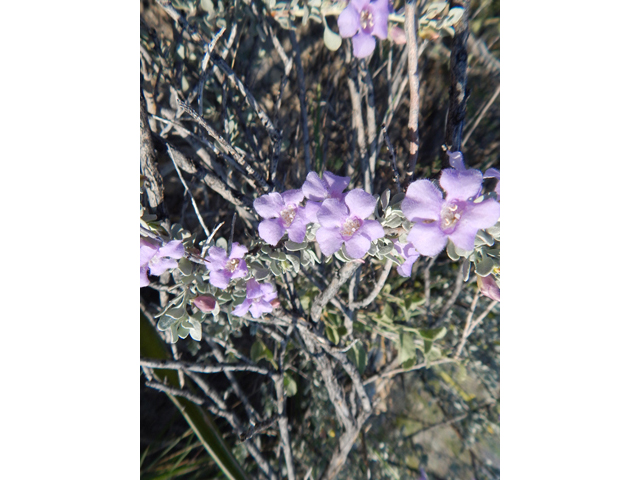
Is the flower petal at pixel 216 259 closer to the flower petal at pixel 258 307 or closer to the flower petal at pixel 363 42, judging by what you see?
the flower petal at pixel 258 307

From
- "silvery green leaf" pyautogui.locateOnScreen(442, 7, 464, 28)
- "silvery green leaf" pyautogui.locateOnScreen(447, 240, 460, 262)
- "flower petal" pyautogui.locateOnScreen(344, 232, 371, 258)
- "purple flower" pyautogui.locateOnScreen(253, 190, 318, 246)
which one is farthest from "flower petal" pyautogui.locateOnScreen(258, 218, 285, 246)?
"silvery green leaf" pyautogui.locateOnScreen(442, 7, 464, 28)

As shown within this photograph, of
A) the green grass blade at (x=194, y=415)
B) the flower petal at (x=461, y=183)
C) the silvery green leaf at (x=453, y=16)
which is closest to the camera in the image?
the flower petal at (x=461, y=183)

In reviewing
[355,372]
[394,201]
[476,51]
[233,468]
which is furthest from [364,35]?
[233,468]

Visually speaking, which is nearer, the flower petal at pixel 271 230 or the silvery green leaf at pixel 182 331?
the flower petal at pixel 271 230

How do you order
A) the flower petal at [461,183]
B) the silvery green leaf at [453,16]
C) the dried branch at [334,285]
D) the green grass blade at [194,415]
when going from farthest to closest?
the green grass blade at [194,415], the dried branch at [334,285], the silvery green leaf at [453,16], the flower petal at [461,183]

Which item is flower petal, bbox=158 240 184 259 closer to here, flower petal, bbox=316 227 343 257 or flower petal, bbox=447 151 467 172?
flower petal, bbox=316 227 343 257

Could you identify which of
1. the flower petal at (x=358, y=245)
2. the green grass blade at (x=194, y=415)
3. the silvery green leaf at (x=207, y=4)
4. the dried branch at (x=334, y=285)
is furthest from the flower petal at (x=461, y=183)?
the green grass blade at (x=194, y=415)

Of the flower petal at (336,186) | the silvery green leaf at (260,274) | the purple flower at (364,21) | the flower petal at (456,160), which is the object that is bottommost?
the silvery green leaf at (260,274)
